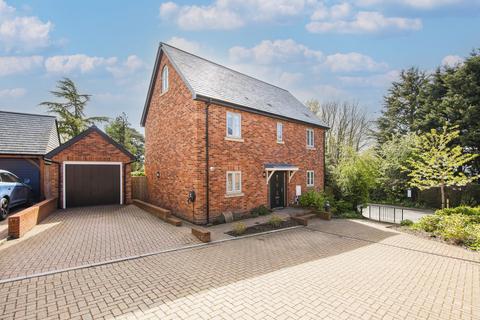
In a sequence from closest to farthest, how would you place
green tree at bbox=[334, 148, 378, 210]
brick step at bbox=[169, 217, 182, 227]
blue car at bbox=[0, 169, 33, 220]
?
blue car at bbox=[0, 169, 33, 220]
brick step at bbox=[169, 217, 182, 227]
green tree at bbox=[334, 148, 378, 210]

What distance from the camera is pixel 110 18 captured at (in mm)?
11297

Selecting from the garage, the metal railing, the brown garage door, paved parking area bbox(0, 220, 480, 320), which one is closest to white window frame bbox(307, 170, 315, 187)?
the metal railing

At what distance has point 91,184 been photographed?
13.8 meters

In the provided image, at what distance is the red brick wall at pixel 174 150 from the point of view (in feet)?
34.2

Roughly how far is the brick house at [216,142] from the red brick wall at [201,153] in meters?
0.05

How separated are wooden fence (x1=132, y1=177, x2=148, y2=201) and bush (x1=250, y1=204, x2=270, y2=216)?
8.09m

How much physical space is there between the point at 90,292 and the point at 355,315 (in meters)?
5.04

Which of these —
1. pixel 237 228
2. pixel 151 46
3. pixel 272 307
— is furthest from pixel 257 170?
pixel 151 46

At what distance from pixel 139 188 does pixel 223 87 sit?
938 cm

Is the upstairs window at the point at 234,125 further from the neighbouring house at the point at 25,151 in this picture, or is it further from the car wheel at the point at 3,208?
the neighbouring house at the point at 25,151

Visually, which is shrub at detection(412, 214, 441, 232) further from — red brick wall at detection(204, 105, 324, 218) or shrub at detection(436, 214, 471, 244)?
red brick wall at detection(204, 105, 324, 218)

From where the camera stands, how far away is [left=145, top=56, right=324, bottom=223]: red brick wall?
10555mm

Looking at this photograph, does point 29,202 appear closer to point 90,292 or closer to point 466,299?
point 90,292

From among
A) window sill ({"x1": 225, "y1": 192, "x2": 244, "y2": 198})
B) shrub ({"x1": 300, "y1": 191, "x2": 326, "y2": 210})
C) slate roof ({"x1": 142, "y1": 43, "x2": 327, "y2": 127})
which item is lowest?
shrub ({"x1": 300, "y1": 191, "x2": 326, "y2": 210})
